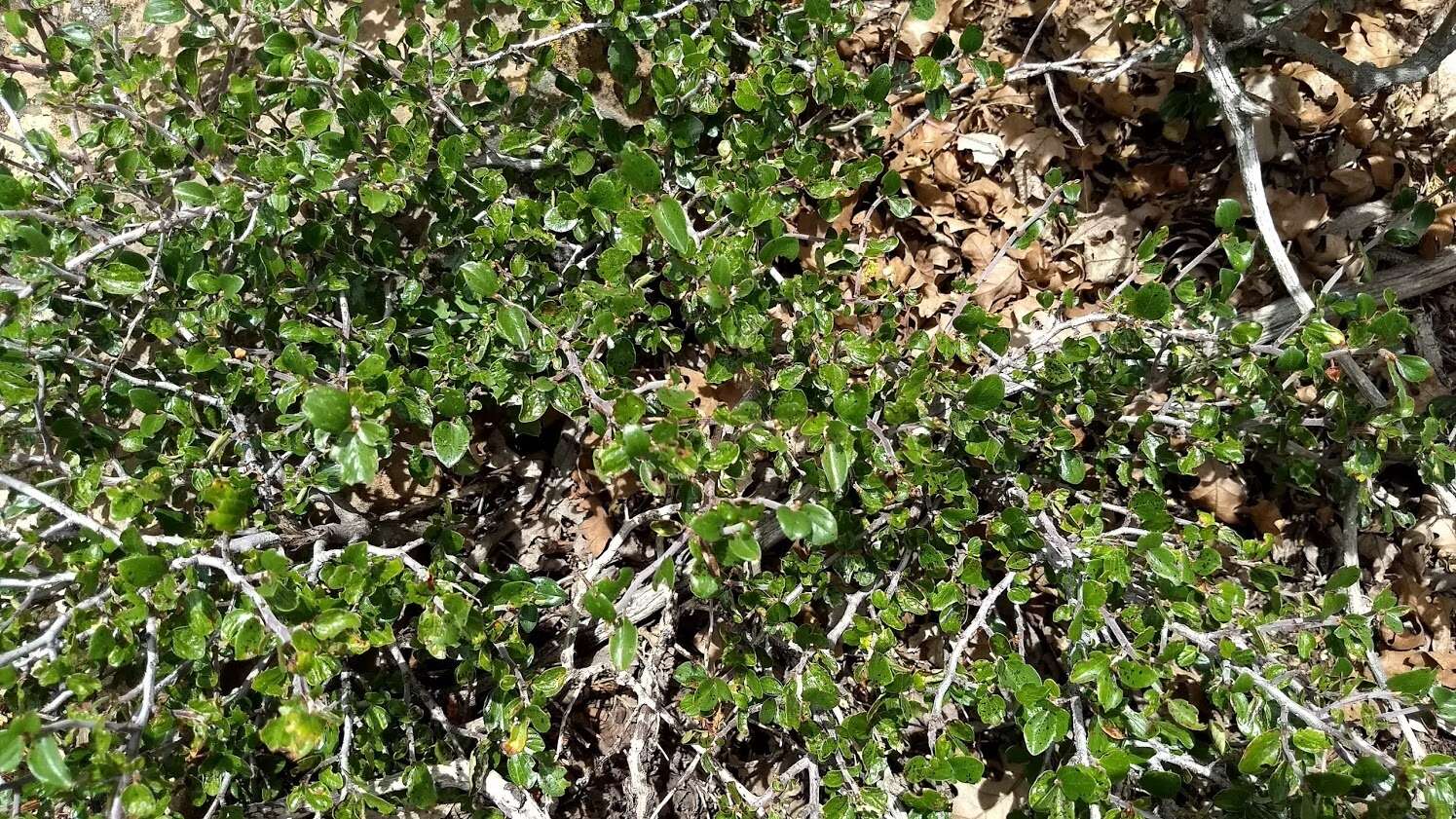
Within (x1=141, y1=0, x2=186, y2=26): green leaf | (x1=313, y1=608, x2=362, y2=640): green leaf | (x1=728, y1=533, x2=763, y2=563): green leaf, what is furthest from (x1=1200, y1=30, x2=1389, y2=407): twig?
(x1=141, y1=0, x2=186, y2=26): green leaf

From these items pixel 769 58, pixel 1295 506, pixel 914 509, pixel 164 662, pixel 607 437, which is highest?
Answer: pixel 769 58

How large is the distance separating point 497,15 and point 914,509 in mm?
2156

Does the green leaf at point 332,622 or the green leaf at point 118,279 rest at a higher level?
the green leaf at point 118,279

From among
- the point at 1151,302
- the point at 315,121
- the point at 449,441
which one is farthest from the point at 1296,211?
the point at 315,121

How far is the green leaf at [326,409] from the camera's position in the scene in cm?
159

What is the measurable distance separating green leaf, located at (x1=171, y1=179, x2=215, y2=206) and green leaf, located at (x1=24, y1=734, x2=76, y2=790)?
1193mm

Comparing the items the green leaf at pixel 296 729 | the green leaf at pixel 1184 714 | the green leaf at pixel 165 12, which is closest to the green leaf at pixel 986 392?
the green leaf at pixel 1184 714

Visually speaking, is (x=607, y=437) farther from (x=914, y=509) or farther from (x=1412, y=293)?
(x=1412, y=293)

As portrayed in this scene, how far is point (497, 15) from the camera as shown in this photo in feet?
10.0

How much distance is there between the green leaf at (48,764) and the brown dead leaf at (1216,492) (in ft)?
10.3

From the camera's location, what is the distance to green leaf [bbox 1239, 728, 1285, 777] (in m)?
1.88

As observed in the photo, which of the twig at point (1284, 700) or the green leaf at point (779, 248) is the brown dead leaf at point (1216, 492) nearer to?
the twig at point (1284, 700)

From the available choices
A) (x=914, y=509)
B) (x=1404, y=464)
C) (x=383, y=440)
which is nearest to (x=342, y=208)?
(x=383, y=440)

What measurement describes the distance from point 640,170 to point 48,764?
1521 millimetres
